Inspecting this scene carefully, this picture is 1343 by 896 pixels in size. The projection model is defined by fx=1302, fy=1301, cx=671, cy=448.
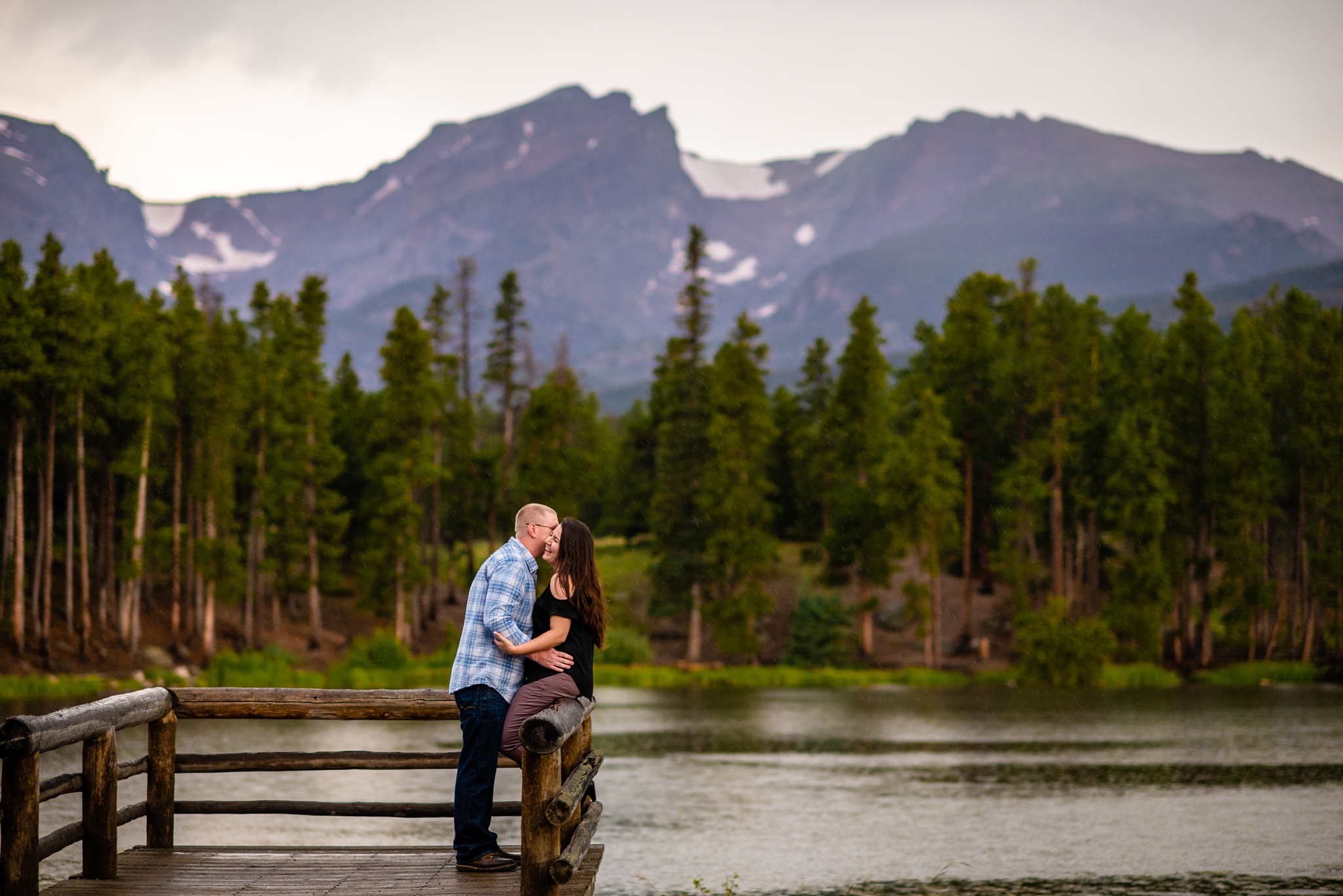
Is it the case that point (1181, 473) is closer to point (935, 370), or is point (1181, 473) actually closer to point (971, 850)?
point (935, 370)

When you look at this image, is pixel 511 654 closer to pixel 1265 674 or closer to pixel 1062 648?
pixel 1062 648

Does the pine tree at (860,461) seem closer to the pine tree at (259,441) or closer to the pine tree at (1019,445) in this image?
the pine tree at (1019,445)

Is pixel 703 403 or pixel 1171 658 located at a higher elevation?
pixel 703 403

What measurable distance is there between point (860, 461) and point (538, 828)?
193 feet

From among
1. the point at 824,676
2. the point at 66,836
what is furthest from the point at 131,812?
the point at 824,676

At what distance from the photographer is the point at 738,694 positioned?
50.9 meters

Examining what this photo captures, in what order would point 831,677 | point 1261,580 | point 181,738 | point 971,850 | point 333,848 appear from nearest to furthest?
point 333,848, point 971,850, point 181,738, point 831,677, point 1261,580

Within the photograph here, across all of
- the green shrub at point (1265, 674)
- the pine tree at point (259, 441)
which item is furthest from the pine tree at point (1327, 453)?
the pine tree at point (259, 441)

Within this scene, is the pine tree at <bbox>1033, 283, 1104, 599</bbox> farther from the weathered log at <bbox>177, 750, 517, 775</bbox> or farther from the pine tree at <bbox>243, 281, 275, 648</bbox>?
the weathered log at <bbox>177, 750, 517, 775</bbox>

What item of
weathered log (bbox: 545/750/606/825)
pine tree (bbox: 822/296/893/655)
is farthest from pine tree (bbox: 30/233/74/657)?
weathered log (bbox: 545/750/606/825)

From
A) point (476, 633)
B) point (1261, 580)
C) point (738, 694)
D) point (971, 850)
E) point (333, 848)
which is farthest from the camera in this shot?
point (1261, 580)

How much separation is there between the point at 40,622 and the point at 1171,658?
161 ft

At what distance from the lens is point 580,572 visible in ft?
27.1

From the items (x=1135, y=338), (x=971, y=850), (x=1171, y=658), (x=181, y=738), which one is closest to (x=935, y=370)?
(x=1135, y=338)
